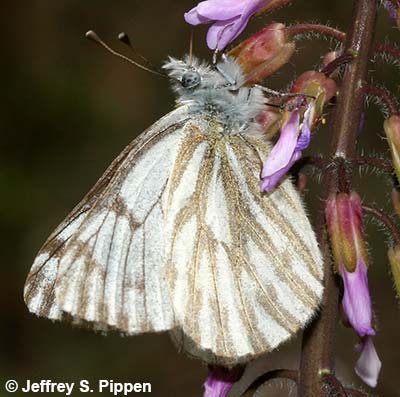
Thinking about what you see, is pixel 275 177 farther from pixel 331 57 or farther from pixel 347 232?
pixel 331 57

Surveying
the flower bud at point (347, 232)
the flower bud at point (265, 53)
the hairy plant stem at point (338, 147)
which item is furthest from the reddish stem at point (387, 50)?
the flower bud at point (347, 232)

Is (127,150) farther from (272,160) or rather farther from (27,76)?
(27,76)

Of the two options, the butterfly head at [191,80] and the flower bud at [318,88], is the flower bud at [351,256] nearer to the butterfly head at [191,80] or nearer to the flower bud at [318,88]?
the flower bud at [318,88]

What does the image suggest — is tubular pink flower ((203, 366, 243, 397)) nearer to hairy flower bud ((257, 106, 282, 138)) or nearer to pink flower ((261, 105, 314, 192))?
pink flower ((261, 105, 314, 192))

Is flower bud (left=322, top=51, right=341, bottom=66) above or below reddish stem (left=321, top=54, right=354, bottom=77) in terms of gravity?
above

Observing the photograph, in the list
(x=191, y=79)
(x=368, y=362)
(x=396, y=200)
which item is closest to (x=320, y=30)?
(x=191, y=79)

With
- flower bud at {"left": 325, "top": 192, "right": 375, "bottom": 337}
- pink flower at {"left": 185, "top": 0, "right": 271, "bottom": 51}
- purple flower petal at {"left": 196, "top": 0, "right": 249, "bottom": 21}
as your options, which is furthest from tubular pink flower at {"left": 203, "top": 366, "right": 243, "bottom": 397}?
purple flower petal at {"left": 196, "top": 0, "right": 249, "bottom": 21}
